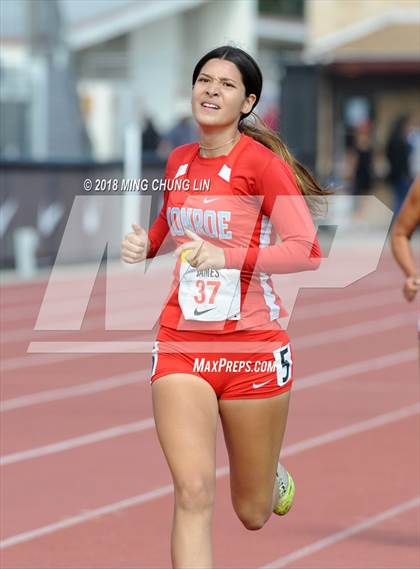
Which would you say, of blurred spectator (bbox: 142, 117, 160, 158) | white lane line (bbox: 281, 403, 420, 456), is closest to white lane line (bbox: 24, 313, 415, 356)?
white lane line (bbox: 281, 403, 420, 456)

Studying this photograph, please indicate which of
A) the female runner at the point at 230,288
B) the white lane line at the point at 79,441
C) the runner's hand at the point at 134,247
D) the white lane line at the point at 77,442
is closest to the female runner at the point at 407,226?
the female runner at the point at 230,288

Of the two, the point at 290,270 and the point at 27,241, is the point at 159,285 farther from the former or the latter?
the point at 290,270

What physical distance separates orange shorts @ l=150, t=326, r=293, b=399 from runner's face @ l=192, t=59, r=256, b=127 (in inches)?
28.4

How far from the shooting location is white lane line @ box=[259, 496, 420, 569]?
249 inches

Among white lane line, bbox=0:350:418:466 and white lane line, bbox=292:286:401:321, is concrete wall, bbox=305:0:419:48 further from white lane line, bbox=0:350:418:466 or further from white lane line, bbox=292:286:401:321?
white lane line, bbox=0:350:418:466

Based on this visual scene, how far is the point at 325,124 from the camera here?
1299 inches

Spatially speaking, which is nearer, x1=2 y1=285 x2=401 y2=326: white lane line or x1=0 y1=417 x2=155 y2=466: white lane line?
x1=0 y1=417 x2=155 y2=466: white lane line

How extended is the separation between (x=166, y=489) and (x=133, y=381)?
3.83 m

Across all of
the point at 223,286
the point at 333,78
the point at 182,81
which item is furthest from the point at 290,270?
the point at 182,81

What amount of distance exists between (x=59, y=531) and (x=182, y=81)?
37051mm

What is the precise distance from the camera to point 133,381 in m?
11.5

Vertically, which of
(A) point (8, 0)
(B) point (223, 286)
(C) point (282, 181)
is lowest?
(A) point (8, 0)

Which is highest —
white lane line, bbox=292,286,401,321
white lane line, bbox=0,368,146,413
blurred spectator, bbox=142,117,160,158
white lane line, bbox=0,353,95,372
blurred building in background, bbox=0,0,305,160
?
white lane line, bbox=0,368,146,413

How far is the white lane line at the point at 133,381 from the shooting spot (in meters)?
10.5
